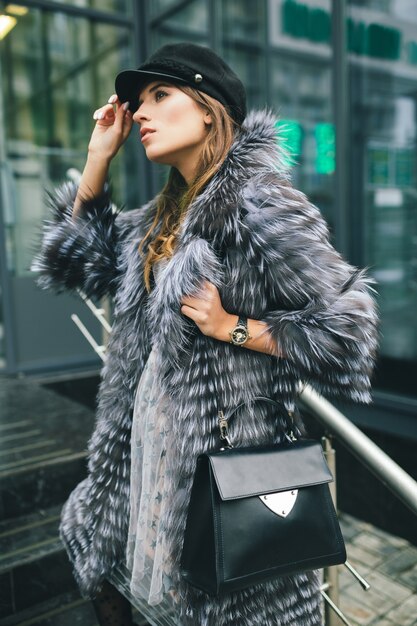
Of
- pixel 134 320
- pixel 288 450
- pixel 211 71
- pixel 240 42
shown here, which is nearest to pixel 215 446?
pixel 288 450

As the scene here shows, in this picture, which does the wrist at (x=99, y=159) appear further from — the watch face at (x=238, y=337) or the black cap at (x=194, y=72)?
the watch face at (x=238, y=337)

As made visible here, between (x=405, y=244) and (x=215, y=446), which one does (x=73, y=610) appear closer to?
(x=215, y=446)

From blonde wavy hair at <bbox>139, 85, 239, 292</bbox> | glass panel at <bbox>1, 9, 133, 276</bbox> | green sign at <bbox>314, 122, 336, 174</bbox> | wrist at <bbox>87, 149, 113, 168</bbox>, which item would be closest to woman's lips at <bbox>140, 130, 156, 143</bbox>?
blonde wavy hair at <bbox>139, 85, 239, 292</bbox>

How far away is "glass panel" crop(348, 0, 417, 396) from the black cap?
255cm

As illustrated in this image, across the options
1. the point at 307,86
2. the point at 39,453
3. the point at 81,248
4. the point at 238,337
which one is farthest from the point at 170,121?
the point at 307,86

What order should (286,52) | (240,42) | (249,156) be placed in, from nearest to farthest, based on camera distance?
(249,156), (286,52), (240,42)

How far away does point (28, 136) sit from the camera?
4.87 metres

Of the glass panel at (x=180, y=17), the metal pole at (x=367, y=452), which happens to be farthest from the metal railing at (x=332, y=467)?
the glass panel at (x=180, y=17)

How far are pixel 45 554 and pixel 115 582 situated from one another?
82 cm

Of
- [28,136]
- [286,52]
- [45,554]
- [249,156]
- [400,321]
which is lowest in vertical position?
[45,554]

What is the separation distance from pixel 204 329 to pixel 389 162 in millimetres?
3000

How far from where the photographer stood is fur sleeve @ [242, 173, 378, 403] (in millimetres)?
1283

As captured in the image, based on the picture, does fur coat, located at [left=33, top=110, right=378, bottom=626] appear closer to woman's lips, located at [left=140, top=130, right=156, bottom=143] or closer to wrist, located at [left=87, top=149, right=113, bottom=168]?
woman's lips, located at [left=140, top=130, right=156, bottom=143]

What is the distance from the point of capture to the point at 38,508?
270cm
